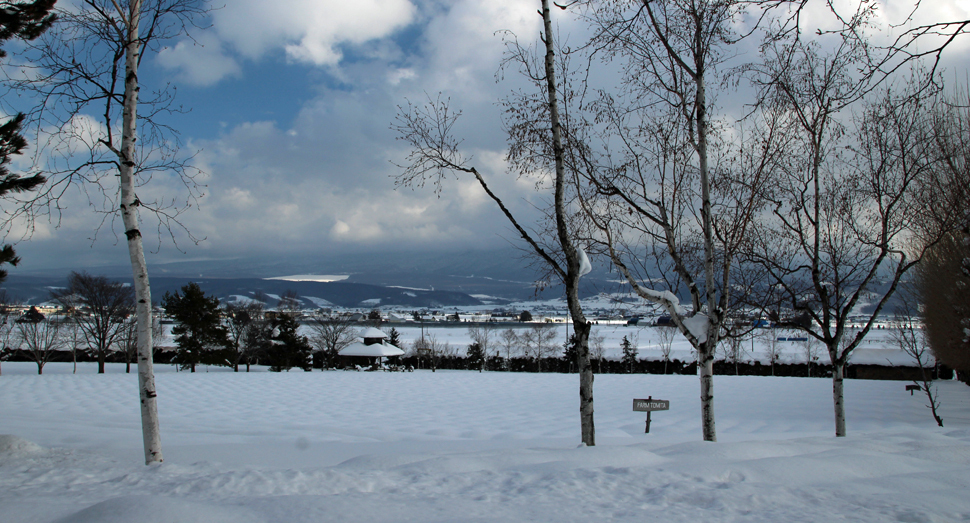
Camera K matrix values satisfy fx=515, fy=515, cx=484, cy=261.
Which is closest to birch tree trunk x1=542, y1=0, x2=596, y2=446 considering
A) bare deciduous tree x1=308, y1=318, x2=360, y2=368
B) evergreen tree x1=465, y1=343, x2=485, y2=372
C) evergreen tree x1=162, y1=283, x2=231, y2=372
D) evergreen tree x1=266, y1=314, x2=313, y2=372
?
evergreen tree x1=162, y1=283, x2=231, y2=372

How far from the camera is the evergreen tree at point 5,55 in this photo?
657 centimetres

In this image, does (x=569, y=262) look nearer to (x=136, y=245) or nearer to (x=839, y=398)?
(x=136, y=245)

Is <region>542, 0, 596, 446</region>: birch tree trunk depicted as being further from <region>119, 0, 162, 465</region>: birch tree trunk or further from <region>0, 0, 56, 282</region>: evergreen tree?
<region>0, 0, 56, 282</region>: evergreen tree

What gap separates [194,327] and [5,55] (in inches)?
Result: 1277

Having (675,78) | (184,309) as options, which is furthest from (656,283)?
(184,309)

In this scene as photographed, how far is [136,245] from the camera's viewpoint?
5770 mm

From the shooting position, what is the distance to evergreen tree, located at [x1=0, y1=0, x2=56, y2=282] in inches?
259

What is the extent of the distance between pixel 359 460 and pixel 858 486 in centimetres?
438

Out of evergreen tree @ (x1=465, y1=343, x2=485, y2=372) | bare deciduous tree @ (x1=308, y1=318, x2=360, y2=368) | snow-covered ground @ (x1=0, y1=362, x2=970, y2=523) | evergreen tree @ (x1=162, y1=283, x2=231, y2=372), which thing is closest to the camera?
snow-covered ground @ (x1=0, y1=362, x2=970, y2=523)

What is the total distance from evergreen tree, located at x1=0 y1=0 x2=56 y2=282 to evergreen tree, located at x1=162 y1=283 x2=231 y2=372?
30694mm

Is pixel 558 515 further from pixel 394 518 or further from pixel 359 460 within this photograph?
pixel 359 460

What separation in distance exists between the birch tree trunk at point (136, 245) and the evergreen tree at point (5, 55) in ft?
5.55

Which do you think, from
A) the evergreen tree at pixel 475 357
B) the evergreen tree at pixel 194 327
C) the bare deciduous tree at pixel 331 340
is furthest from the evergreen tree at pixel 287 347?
the evergreen tree at pixel 475 357

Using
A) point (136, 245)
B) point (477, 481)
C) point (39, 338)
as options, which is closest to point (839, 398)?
point (477, 481)
